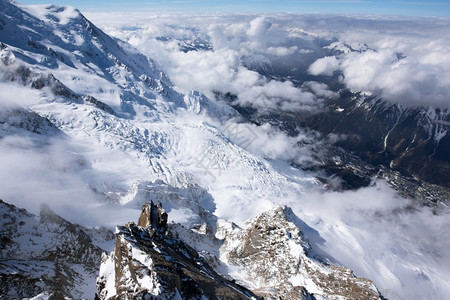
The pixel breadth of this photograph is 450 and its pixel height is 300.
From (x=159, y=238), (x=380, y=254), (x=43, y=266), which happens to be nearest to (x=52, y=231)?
(x=43, y=266)

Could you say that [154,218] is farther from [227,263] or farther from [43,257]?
[227,263]

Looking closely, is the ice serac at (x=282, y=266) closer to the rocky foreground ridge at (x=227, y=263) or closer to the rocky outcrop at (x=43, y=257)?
the rocky foreground ridge at (x=227, y=263)

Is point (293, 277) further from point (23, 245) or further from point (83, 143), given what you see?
point (83, 143)

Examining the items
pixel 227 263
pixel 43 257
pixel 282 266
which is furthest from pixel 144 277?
pixel 227 263

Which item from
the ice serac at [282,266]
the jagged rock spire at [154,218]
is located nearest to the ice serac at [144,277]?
the jagged rock spire at [154,218]

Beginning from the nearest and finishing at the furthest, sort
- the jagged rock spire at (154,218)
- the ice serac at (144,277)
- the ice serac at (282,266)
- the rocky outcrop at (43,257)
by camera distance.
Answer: the ice serac at (144,277), the rocky outcrop at (43,257), the jagged rock spire at (154,218), the ice serac at (282,266)

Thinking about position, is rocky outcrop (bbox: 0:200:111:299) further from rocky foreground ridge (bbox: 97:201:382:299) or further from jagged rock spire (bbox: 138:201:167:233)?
jagged rock spire (bbox: 138:201:167:233)
